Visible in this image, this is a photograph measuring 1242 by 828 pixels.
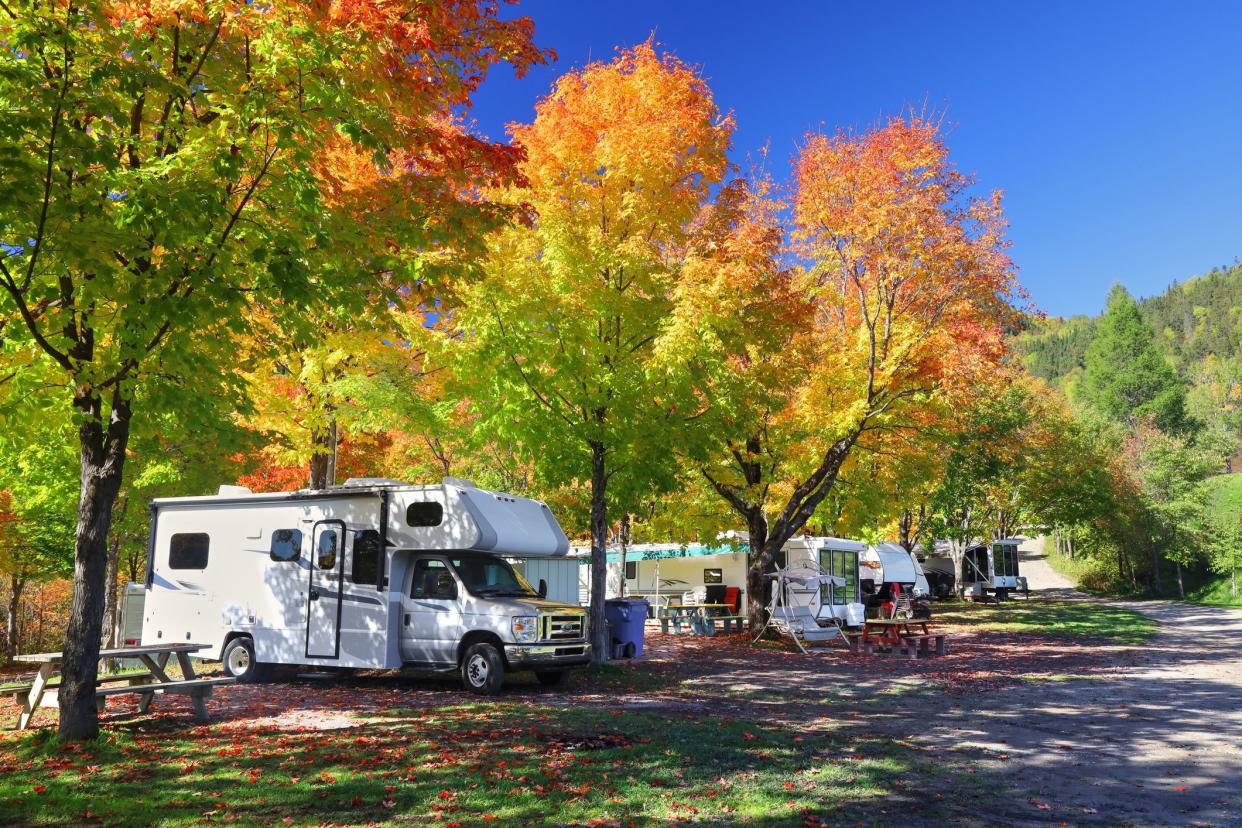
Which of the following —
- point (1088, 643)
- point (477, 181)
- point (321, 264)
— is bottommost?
point (1088, 643)

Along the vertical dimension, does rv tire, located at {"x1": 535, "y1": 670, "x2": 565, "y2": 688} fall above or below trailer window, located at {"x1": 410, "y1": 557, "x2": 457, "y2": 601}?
below

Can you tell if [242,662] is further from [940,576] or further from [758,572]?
[940,576]

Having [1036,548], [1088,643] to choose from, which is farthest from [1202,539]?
[1036,548]

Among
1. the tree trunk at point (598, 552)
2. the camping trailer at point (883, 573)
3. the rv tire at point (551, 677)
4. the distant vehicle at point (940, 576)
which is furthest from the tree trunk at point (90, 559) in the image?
the distant vehicle at point (940, 576)

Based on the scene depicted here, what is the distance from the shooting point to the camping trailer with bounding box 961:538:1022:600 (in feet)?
149

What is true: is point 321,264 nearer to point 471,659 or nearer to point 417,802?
point 417,802

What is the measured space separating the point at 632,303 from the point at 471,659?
20.7 ft

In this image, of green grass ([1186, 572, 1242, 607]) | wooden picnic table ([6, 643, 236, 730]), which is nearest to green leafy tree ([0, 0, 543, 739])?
wooden picnic table ([6, 643, 236, 730])

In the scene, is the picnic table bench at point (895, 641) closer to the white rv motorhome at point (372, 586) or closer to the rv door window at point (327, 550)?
the white rv motorhome at point (372, 586)

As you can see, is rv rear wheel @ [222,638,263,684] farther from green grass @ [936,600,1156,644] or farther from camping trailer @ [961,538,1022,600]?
camping trailer @ [961,538,1022,600]

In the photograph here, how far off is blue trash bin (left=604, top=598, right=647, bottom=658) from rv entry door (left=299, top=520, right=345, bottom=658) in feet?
17.3

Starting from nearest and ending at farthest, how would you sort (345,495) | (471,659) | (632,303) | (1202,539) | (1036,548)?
(471,659) → (345,495) → (632,303) → (1202,539) → (1036,548)

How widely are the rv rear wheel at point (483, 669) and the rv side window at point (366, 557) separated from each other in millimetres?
1881

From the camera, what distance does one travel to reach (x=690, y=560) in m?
30.2
